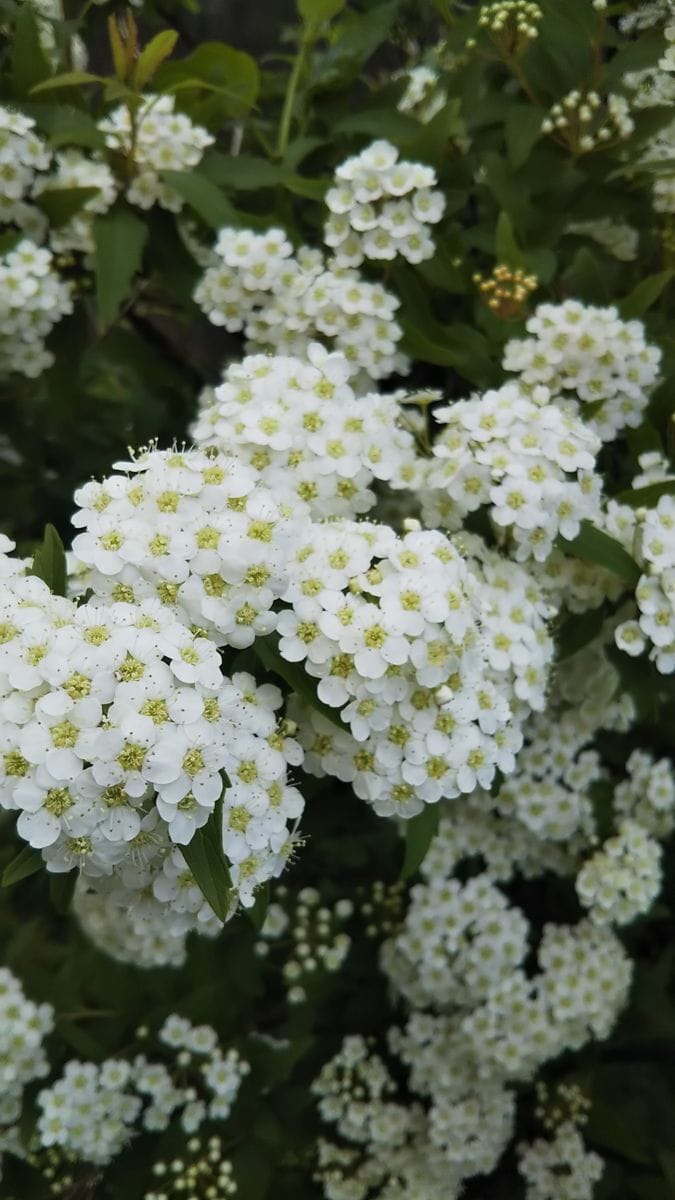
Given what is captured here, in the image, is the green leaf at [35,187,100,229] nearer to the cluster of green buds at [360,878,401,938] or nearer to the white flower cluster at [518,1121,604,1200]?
the cluster of green buds at [360,878,401,938]

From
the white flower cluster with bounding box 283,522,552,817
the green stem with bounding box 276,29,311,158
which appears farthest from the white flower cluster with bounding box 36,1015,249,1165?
the green stem with bounding box 276,29,311,158

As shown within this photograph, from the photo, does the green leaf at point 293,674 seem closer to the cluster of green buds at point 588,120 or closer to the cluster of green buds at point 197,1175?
the cluster of green buds at point 197,1175

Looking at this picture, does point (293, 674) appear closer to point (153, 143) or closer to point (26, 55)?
point (153, 143)

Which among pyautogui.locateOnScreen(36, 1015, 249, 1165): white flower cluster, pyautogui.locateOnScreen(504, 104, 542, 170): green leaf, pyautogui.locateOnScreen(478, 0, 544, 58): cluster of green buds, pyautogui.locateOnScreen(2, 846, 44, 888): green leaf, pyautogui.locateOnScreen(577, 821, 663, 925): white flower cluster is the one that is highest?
pyautogui.locateOnScreen(478, 0, 544, 58): cluster of green buds

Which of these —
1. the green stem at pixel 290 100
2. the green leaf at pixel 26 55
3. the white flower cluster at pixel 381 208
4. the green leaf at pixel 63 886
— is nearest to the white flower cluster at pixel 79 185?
the green leaf at pixel 26 55

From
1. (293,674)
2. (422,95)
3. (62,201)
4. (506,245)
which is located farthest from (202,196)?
(293,674)
